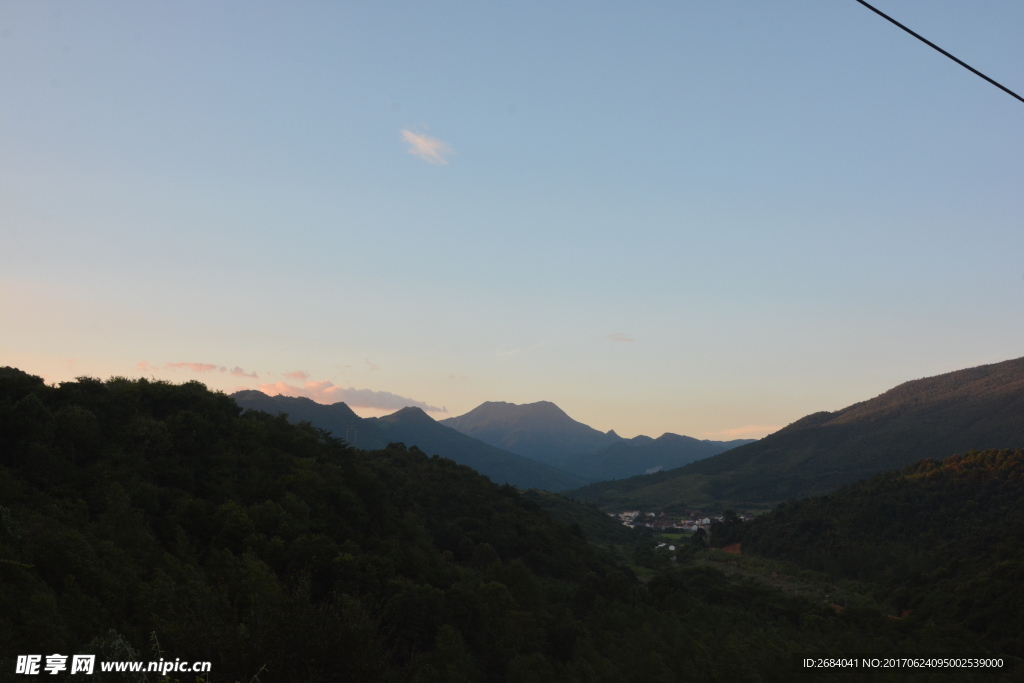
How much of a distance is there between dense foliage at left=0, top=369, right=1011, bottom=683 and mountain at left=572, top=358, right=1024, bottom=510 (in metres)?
95.4

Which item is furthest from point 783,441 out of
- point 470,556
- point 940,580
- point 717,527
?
point 470,556

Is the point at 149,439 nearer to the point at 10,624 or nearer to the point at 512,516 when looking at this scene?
the point at 10,624

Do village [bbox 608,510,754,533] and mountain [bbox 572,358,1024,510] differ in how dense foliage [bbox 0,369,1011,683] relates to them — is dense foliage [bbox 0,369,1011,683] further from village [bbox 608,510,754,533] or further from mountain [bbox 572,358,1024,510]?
mountain [bbox 572,358,1024,510]

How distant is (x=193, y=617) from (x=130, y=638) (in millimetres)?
5282

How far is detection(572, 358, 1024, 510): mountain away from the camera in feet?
397

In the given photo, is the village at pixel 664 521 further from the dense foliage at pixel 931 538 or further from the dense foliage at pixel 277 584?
the dense foliage at pixel 277 584

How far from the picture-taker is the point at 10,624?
45.0 ft

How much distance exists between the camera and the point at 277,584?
2350cm

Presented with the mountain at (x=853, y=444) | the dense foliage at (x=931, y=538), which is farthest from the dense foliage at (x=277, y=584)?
the mountain at (x=853, y=444)

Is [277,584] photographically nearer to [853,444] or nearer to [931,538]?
[931,538]

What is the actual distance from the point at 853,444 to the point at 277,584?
151 metres

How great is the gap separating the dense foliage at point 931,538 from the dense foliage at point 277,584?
622 centimetres

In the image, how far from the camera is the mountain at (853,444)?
121 meters

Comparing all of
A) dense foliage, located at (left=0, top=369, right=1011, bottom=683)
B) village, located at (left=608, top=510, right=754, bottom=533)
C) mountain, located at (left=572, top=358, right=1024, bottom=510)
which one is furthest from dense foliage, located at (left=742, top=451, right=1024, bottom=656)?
mountain, located at (left=572, top=358, right=1024, bottom=510)
